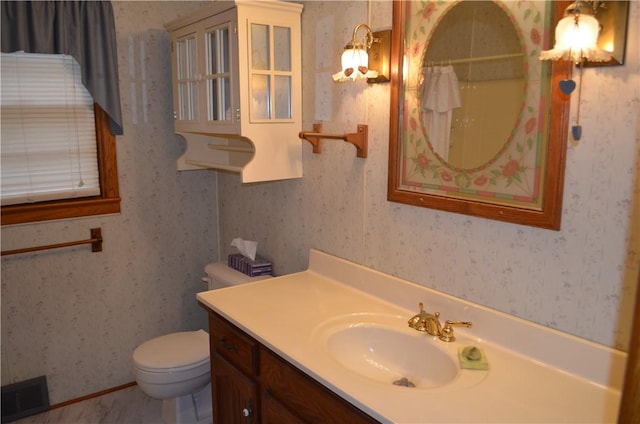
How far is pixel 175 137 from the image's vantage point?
290 cm

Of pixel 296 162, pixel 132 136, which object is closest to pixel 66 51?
pixel 132 136

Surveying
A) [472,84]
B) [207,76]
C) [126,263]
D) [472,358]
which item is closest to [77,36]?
[207,76]

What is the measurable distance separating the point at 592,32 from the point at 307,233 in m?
1.44

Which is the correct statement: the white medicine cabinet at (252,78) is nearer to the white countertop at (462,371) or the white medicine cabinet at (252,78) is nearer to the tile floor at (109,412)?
the white countertop at (462,371)

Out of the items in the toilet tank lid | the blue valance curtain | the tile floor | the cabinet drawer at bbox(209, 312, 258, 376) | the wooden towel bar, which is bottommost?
the tile floor

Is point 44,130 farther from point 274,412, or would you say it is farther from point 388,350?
point 388,350

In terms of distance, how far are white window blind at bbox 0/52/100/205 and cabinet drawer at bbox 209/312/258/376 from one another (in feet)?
4.11

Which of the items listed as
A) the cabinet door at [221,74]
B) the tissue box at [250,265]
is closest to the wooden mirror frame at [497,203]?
the cabinet door at [221,74]

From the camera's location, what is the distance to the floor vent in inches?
100

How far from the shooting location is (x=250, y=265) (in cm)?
255

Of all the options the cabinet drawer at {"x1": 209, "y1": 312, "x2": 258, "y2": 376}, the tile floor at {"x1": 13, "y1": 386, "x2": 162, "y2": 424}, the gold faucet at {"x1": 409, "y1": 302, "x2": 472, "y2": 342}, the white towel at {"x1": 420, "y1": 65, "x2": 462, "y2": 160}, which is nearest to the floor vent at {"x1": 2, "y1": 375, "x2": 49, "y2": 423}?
the tile floor at {"x1": 13, "y1": 386, "x2": 162, "y2": 424}

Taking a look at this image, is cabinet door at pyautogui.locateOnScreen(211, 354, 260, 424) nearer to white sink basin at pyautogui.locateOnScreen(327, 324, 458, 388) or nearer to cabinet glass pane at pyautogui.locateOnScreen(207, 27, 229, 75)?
white sink basin at pyautogui.locateOnScreen(327, 324, 458, 388)

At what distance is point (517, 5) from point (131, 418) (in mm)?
2556

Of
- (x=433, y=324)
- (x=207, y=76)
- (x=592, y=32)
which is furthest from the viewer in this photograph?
(x=207, y=76)
